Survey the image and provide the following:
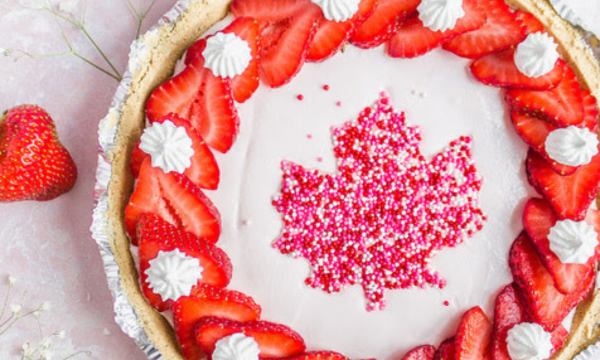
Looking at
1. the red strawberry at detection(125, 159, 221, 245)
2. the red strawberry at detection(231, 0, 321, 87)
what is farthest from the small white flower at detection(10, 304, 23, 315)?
the red strawberry at detection(231, 0, 321, 87)

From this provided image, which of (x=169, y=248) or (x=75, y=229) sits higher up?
(x=169, y=248)

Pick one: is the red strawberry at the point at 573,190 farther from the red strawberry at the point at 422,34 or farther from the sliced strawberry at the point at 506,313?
the red strawberry at the point at 422,34

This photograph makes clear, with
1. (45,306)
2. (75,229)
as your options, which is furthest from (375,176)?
(45,306)

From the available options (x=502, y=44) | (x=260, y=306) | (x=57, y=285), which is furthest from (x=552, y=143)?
(x=57, y=285)

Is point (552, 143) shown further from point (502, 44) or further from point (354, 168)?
point (354, 168)

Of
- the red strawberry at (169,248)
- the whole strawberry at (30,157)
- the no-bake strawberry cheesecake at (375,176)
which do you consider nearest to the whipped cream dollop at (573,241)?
the no-bake strawberry cheesecake at (375,176)

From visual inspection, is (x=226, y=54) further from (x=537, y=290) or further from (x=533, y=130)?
(x=537, y=290)

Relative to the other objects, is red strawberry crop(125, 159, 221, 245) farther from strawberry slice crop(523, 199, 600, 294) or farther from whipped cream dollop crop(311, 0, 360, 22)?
strawberry slice crop(523, 199, 600, 294)
